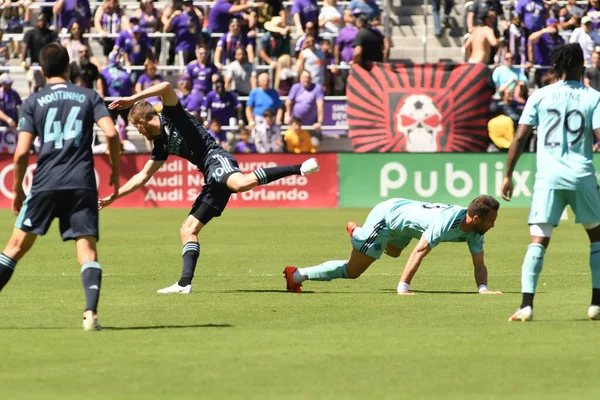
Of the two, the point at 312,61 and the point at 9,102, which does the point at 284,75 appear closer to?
the point at 312,61

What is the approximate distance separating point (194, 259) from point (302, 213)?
41.1 ft

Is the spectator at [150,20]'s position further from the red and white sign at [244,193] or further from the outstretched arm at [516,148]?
the outstretched arm at [516,148]

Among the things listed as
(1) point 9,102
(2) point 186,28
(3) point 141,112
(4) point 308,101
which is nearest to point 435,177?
(4) point 308,101

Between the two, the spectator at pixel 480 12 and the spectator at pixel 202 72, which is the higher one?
the spectator at pixel 480 12

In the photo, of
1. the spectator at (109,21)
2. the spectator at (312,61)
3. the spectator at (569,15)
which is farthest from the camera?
the spectator at (109,21)

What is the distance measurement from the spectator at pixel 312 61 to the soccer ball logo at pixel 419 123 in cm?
A: 226

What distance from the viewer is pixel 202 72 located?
2805cm

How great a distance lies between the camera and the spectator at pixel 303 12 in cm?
2978

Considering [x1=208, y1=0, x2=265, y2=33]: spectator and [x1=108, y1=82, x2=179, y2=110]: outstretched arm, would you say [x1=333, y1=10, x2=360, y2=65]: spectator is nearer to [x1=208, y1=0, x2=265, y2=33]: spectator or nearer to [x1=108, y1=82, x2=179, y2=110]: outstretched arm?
[x1=208, y1=0, x2=265, y2=33]: spectator

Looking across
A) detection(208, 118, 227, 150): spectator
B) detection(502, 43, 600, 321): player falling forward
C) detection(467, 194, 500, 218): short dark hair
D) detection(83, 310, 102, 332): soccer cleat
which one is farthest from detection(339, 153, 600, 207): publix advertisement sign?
detection(83, 310, 102, 332): soccer cleat

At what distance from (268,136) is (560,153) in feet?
59.1

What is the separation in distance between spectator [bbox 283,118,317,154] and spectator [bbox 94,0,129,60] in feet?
19.0

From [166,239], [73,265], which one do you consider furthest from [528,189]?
[73,265]

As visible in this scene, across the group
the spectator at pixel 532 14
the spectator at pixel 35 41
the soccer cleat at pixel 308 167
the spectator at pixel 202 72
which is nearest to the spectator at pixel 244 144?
the spectator at pixel 202 72
